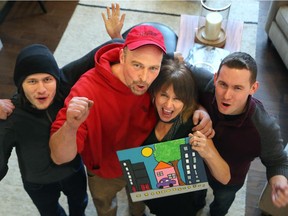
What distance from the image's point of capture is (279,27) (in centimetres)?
270

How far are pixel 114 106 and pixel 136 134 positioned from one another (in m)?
0.16

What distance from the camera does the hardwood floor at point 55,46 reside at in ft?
8.17

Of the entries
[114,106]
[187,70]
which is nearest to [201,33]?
[187,70]

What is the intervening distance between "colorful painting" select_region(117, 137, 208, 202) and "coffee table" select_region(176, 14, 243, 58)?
3.52 feet

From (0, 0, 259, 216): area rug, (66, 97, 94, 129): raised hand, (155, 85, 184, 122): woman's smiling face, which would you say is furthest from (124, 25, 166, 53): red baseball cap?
(0, 0, 259, 216): area rug

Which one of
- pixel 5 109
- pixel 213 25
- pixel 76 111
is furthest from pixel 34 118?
pixel 213 25

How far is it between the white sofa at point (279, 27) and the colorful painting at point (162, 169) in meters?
1.68

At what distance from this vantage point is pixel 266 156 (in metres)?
1.36

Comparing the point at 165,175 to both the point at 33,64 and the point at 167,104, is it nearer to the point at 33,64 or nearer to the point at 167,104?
the point at 167,104

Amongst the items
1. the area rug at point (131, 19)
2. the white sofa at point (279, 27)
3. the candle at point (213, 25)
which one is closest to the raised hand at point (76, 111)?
the candle at point (213, 25)

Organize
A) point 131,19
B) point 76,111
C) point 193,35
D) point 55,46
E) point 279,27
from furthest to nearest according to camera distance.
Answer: point 131,19, point 55,46, point 279,27, point 193,35, point 76,111

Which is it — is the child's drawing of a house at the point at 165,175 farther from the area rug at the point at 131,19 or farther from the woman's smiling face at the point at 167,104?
the area rug at the point at 131,19

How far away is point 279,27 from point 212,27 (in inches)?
29.4

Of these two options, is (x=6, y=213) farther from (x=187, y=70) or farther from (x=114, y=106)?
(x=187, y=70)
